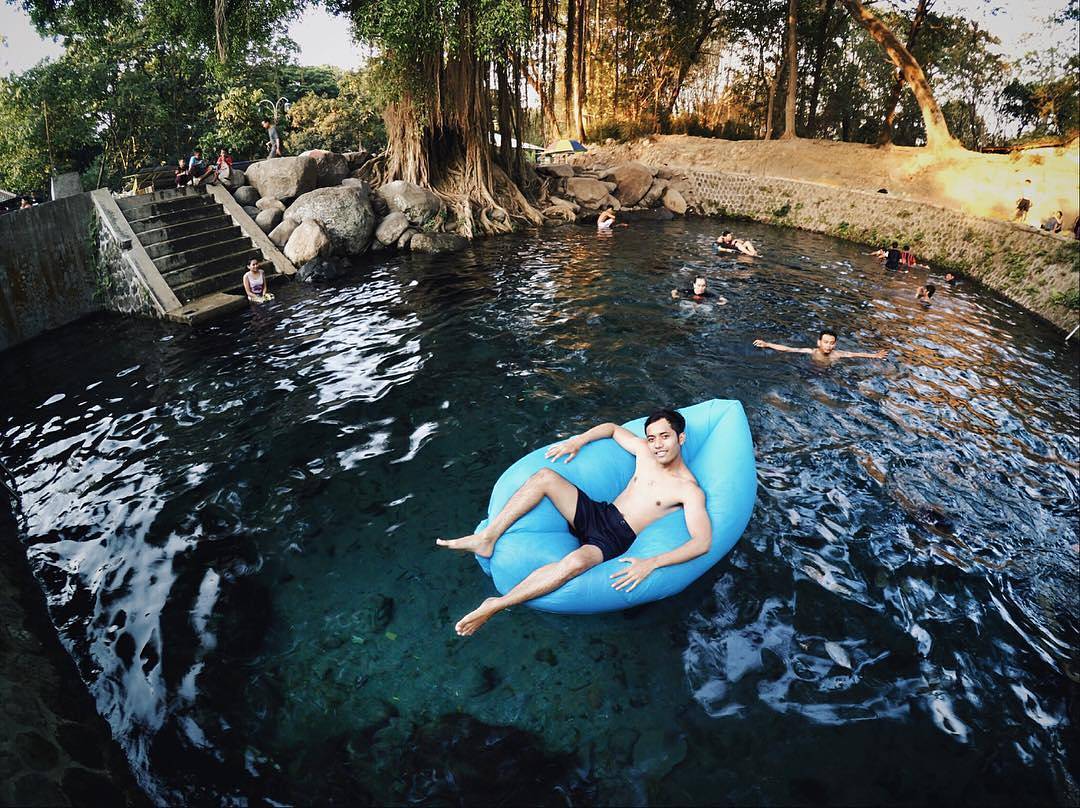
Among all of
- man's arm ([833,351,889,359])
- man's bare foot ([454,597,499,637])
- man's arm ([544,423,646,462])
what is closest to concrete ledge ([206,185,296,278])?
man's arm ([544,423,646,462])

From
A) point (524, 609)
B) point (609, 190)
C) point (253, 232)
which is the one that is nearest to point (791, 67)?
point (609, 190)

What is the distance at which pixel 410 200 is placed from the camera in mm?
14648

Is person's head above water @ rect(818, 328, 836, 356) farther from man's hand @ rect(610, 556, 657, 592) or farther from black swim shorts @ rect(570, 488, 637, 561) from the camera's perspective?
man's hand @ rect(610, 556, 657, 592)

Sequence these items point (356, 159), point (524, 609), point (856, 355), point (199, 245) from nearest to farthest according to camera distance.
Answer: point (524, 609) → point (856, 355) → point (199, 245) → point (356, 159)

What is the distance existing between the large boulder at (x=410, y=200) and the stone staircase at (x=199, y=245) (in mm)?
3383

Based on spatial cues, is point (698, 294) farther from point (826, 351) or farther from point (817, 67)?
point (817, 67)

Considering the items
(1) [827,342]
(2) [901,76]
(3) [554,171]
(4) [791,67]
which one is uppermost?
(4) [791,67]

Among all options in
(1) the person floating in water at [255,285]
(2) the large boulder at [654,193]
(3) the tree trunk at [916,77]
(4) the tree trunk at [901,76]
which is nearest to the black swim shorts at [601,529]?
(1) the person floating in water at [255,285]

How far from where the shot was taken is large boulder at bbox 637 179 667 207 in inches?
816

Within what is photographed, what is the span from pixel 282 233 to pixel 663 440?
457 inches

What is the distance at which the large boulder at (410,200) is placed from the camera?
574 inches

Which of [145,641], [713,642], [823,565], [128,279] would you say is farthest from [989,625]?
A: [128,279]

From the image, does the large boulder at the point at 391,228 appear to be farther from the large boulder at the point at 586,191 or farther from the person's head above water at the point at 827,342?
the person's head above water at the point at 827,342

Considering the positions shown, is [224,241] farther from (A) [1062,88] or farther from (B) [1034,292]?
(A) [1062,88]
